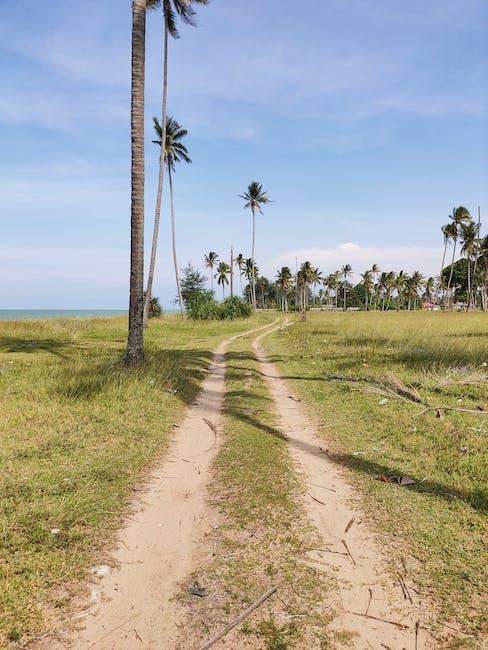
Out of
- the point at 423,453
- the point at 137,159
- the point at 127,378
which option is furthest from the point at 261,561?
the point at 137,159

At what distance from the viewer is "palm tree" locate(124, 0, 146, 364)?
11.2 m

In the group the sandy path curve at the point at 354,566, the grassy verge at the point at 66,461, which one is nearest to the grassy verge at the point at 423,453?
the sandy path curve at the point at 354,566

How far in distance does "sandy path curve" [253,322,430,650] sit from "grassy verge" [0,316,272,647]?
7.34 feet

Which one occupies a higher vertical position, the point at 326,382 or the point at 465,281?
the point at 465,281

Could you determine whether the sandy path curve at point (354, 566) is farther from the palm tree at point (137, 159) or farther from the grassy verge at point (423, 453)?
the palm tree at point (137, 159)

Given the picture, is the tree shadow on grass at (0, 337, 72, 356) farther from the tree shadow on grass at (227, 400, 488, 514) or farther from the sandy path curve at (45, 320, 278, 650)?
the sandy path curve at (45, 320, 278, 650)

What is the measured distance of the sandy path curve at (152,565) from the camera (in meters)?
2.79

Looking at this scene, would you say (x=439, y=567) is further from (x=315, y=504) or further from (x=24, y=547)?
(x=24, y=547)

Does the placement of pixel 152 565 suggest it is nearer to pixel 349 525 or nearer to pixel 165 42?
pixel 349 525

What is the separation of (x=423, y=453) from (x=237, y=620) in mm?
4495

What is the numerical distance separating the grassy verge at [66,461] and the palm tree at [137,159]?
247cm

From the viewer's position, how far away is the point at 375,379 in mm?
10789

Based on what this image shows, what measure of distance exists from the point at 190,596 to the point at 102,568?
3.03 ft

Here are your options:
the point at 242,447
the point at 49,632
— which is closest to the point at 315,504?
the point at 242,447
